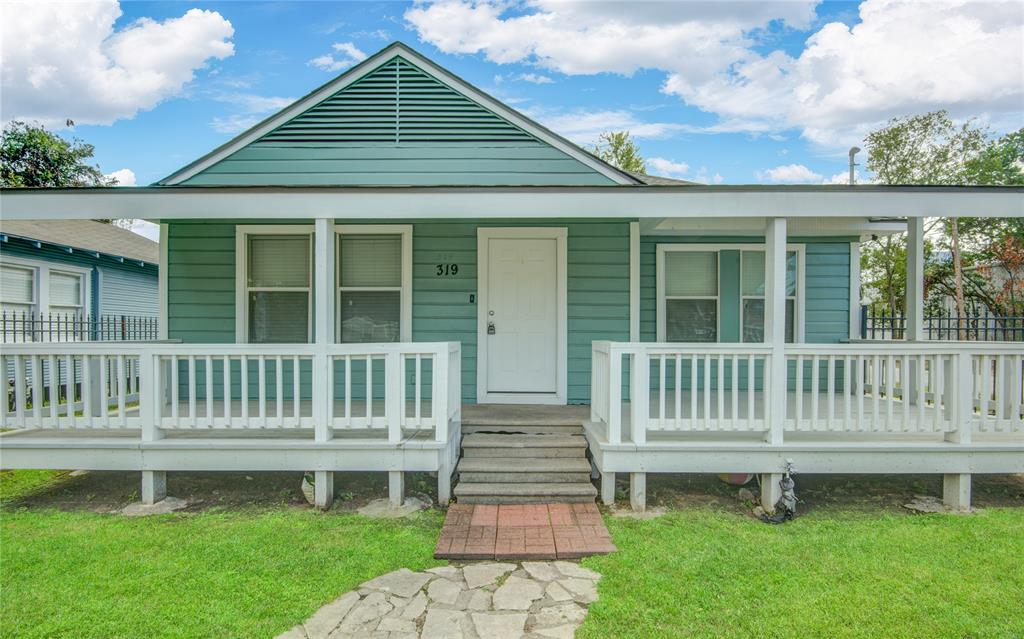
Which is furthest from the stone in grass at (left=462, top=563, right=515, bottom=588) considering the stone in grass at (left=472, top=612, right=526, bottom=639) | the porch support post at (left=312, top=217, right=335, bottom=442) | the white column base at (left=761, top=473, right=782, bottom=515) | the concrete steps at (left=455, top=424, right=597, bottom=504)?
the white column base at (left=761, top=473, right=782, bottom=515)

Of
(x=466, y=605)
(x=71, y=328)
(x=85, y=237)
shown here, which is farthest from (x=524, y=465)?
(x=85, y=237)

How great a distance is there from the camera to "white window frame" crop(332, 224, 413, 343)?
6.15m

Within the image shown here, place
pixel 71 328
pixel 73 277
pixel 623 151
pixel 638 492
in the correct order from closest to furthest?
pixel 638 492
pixel 71 328
pixel 73 277
pixel 623 151

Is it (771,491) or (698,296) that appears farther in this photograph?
(698,296)

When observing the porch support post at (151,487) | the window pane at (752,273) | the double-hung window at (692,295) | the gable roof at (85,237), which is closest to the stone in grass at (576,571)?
the porch support post at (151,487)

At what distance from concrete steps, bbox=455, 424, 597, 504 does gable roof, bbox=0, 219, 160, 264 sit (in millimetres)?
6606

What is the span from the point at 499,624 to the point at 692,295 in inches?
195

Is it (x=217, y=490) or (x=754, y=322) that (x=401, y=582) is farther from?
(x=754, y=322)

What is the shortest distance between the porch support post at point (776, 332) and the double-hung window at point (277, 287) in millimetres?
4712

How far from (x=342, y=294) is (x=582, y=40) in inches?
499

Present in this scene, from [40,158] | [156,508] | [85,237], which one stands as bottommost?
[156,508]

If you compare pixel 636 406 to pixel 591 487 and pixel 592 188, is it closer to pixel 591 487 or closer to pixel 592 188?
pixel 591 487

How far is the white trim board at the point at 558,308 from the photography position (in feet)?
20.2

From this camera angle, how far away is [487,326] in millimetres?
6180
